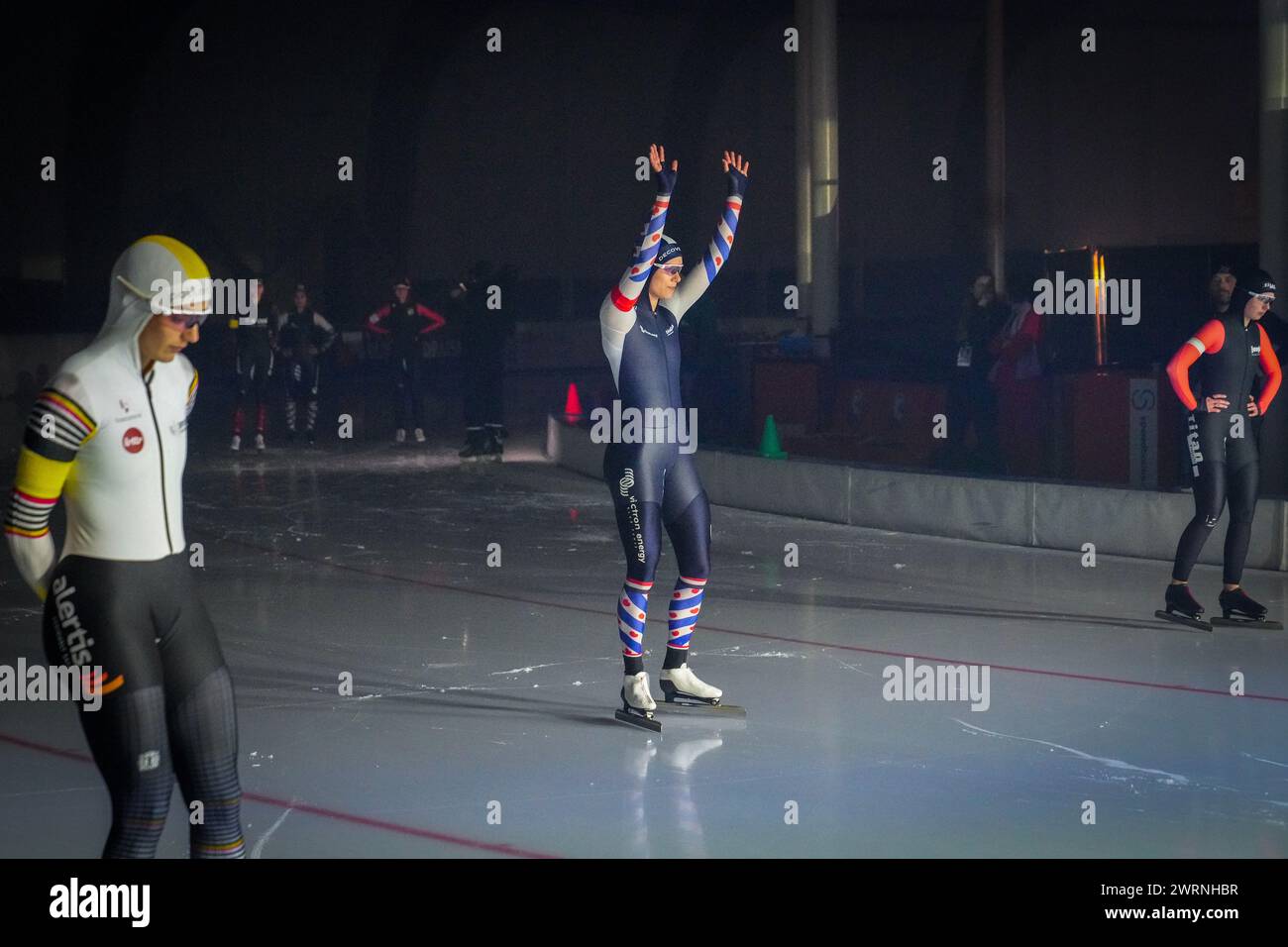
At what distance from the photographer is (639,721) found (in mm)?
7594

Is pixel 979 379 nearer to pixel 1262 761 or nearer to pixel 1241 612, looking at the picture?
pixel 1241 612

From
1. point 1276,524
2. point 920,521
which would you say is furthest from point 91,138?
point 1276,524

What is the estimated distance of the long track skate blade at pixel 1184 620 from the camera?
382 inches

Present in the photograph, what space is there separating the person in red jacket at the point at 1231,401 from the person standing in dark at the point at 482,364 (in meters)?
10.2

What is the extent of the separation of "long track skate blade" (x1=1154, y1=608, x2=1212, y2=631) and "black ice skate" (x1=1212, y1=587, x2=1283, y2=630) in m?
0.08

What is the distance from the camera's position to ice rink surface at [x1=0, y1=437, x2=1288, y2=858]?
19.9 feet

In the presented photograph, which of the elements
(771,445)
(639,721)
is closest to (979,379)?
(771,445)

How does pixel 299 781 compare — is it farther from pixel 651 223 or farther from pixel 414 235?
pixel 414 235

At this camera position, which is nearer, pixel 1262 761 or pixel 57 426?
pixel 57 426

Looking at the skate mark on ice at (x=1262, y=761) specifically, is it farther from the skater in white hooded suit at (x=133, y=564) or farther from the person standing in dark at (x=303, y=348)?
the person standing in dark at (x=303, y=348)

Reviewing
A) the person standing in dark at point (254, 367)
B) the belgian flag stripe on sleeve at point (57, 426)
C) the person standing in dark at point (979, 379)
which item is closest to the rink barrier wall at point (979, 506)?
the person standing in dark at point (979, 379)

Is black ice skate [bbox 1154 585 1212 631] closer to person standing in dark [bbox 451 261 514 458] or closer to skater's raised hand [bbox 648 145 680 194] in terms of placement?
skater's raised hand [bbox 648 145 680 194]

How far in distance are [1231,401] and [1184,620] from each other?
129cm

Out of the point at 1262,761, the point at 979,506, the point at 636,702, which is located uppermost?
the point at 979,506
